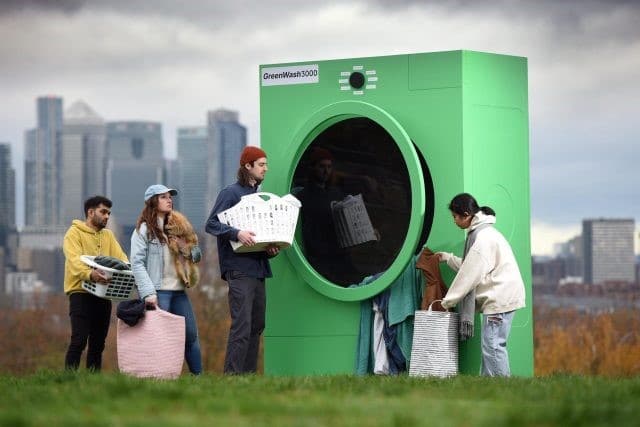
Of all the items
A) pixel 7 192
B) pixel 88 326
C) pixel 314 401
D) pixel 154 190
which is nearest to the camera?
pixel 314 401

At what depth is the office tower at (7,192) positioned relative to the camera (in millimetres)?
133375

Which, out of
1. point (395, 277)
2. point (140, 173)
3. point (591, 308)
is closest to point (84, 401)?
point (395, 277)

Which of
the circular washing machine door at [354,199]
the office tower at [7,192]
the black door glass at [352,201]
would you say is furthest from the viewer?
the office tower at [7,192]

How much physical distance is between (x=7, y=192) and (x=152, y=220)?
14004 centimetres

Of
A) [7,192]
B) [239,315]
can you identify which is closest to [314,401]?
[239,315]

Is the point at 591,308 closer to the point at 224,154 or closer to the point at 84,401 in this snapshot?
the point at 84,401

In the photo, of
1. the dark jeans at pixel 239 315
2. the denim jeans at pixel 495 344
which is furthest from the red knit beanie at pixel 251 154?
the denim jeans at pixel 495 344

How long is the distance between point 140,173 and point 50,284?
5922 cm

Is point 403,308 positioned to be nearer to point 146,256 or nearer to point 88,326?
point 146,256

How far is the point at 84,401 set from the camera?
732cm

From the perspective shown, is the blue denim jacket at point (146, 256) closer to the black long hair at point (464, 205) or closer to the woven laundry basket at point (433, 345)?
the woven laundry basket at point (433, 345)

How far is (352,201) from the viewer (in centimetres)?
1070

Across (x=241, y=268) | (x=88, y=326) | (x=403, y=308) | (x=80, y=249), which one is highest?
(x=80, y=249)

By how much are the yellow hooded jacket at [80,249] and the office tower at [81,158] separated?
131 meters
